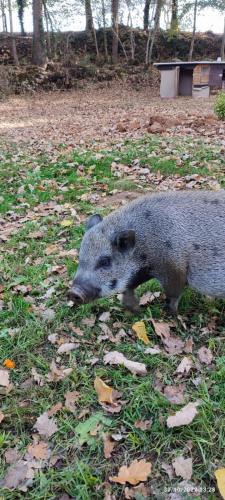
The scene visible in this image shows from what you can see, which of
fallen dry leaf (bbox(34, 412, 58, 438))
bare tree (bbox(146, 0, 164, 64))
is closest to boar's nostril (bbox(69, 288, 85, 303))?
fallen dry leaf (bbox(34, 412, 58, 438))

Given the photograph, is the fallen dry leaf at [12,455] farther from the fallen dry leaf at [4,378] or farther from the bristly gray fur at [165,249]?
the bristly gray fur at [165,249]

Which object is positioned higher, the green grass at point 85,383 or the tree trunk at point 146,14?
the tree trunk at point 146,14

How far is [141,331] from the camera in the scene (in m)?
3.54

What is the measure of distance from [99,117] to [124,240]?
1228cm

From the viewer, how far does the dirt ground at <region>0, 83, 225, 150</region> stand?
10.5m

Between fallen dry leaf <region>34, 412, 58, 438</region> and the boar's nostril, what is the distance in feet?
3.02

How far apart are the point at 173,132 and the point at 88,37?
21.4 meters

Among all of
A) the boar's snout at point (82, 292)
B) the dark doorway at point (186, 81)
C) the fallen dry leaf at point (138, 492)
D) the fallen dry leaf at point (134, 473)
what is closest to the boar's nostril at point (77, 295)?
the boar's snout at point (82, 292)

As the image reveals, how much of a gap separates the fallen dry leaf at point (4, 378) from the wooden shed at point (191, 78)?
18.4 meters

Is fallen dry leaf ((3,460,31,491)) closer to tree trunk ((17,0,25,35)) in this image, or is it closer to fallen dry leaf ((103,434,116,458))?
fallen dry leaf ((103,434,116,458))

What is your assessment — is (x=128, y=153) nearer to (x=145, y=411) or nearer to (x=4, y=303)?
(x=4, y=303)

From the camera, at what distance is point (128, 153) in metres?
8.27

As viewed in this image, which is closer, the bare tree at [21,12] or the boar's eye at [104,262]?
the boar's eye at [104,262]

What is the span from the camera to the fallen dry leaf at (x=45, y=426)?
2.73 meters
